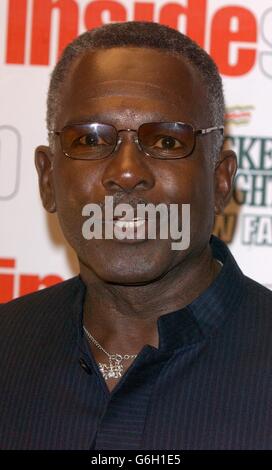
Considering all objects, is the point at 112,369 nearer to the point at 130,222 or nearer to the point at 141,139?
the point at 130,222

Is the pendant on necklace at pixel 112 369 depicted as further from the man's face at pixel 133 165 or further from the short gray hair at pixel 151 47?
the short gray hair at pixel 151 47

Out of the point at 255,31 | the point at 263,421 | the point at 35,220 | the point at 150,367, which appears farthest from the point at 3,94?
the point at 263,421

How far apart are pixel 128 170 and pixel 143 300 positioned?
313 mm

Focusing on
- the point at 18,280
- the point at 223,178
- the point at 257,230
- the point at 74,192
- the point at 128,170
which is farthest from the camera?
the point at 18,280

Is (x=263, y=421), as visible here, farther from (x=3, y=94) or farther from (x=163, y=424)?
(x=3, y=94)

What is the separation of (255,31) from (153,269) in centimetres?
106

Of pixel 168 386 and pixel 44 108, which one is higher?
pixel 44 108

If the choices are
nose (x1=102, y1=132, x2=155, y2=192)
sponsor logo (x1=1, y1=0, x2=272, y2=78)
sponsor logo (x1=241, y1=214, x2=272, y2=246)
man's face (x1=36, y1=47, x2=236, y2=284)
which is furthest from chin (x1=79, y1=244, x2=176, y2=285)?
sponsor logo (x1=1, y1=0, x2=272, y2=78)

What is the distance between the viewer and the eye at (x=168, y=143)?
1921mm

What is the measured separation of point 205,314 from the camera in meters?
1.95

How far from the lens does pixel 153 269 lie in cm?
192

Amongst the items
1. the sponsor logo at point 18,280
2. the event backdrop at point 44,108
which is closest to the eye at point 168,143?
the event backdrop at point 44,108

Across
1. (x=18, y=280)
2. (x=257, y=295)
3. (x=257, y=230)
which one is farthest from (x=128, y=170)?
(x=18, y=280)

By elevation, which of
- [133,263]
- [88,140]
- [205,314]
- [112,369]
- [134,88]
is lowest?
[112,369]
